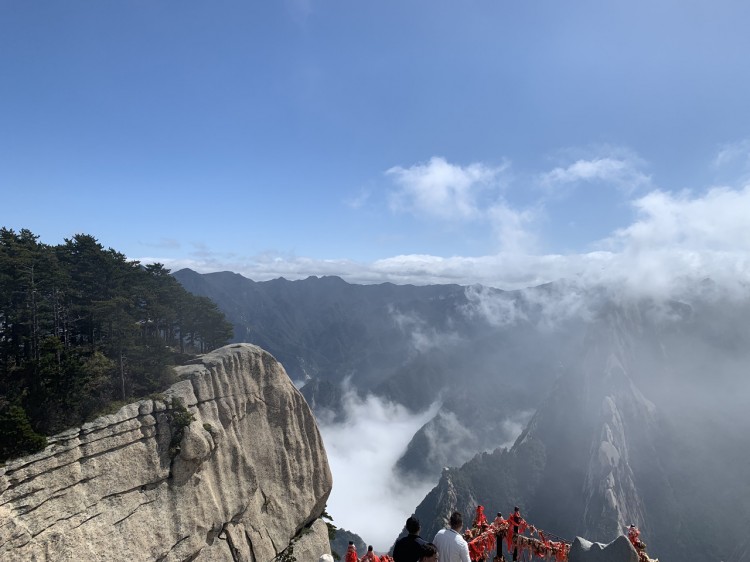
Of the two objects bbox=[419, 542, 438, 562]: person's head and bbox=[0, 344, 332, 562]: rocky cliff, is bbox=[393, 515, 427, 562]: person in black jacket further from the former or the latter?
bbox=[0, 344, 332, 562]: rocky cliff

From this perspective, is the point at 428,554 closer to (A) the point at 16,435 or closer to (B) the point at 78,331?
(A) the point at 16,435

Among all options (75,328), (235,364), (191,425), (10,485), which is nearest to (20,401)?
(10,485)

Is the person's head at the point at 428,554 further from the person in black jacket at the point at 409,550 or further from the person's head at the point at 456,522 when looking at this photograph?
the person's head at the point at 456,522

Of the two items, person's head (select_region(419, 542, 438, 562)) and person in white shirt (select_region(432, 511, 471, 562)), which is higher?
person's head (select_region(419, 542, 438, 562))

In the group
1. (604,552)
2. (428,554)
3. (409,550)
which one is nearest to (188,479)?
(604,552)

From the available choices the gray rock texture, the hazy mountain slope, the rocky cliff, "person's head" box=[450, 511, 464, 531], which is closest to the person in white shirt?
"person's head" box=[450, 511, 464, 531]

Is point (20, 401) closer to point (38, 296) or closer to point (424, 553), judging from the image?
point (38, 296)
